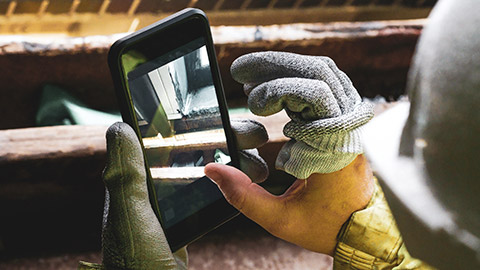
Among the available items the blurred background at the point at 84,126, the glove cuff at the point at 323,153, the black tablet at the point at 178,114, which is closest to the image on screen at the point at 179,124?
the black tablet at the point at 178,114

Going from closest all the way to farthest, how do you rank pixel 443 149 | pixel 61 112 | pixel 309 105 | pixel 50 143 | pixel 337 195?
pixel 443 149 < pixel 309 105 < pixel 337 195 < pixel 50 143 < pixel 61 112

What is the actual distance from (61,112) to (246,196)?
2.07 feet

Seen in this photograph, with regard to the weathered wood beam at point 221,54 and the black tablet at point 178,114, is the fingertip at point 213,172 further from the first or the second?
the weathered wood beam at point 221,54

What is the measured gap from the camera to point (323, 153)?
477 millimetres

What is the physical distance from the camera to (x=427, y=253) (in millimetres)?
286

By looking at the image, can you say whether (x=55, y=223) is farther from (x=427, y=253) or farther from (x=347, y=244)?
(x=427, y=253)

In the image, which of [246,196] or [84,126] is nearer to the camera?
[246,196]

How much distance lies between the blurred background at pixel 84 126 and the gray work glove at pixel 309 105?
12.3 inches

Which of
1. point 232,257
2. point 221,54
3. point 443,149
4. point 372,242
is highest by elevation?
point 443,149

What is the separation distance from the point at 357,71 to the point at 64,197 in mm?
836

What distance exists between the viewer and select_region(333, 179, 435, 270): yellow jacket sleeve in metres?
0.53

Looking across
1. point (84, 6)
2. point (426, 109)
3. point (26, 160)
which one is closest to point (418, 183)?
point (426, 109)

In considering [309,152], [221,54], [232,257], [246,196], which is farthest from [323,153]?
[221,54]

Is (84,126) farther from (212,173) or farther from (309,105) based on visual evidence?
(309,105)
